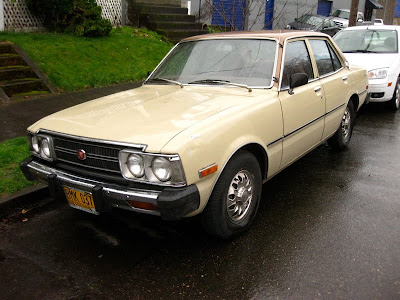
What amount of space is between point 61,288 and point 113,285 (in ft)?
1.21

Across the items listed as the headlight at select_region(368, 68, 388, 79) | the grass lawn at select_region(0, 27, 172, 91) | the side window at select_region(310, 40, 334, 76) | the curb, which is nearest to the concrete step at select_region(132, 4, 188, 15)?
the grass lawn at select_region(0, 27, 172, 91)

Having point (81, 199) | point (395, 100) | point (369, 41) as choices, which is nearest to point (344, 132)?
point (395, 100)

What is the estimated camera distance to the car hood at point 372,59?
7.48m

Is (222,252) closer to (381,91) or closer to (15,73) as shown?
(381,91)

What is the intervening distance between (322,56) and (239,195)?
8.20 feet

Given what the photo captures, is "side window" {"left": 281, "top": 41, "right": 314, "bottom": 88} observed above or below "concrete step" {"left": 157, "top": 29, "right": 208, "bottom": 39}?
above

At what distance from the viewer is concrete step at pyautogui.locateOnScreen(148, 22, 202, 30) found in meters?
13.4

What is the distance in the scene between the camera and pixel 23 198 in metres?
4.11

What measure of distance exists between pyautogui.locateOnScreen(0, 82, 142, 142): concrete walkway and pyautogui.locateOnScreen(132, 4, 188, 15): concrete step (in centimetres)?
586

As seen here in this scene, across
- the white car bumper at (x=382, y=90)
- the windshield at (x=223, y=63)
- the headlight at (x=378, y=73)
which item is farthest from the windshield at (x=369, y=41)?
the windshield at (x=223, y=63)

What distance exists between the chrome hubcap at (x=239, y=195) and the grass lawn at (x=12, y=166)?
2334 millimetres

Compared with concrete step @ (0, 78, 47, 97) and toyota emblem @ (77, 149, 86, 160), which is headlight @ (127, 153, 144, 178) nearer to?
toyota emblem @ (77, 149, 86, 160)

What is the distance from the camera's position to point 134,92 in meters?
4.28

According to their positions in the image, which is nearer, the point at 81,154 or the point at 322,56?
the point at 81,154
